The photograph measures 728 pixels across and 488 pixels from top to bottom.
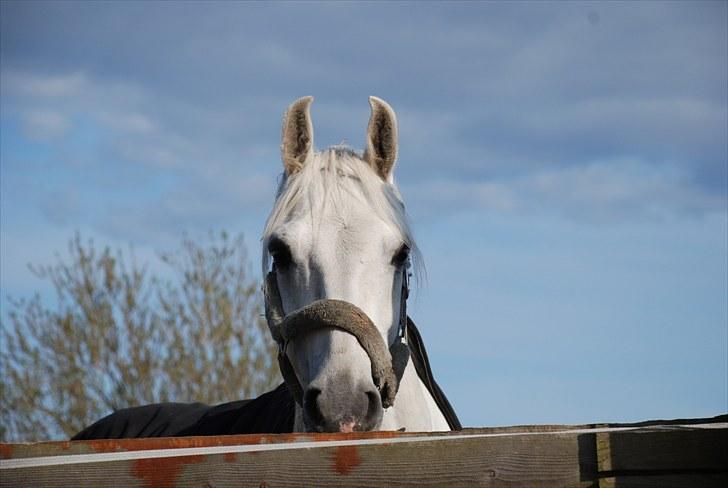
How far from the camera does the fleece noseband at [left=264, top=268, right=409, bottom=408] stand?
337cm

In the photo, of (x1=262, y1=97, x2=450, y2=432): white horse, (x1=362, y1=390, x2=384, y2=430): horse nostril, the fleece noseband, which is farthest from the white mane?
(x1=362, y1=390, x2=384, y2=430): horse nostril

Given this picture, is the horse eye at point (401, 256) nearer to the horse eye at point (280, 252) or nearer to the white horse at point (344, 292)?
the white horse at point (344, 292)

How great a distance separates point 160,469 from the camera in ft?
6.38

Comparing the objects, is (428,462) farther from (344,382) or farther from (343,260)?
(343,260)

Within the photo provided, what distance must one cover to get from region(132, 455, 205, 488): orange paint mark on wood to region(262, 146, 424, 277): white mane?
6.22 ft

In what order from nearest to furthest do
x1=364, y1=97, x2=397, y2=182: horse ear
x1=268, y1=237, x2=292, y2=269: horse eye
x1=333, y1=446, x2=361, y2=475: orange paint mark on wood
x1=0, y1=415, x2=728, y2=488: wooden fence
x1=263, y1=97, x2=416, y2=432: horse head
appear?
1. x1=0, y1=415, x2=728, y2=488: wooden fence
2. x1=333, y1=446, x2=361, y2=475: orange paint mark on wood
3. x1=263, y1=97, x2=416, y2=432: horse head
4. x1=268, y1=237, x2=292, y2=269: horse eye
5. x1=364, y1=97, x2=397, y2=182: horse ear

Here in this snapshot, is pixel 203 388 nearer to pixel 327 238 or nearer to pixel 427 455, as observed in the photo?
pixel 327 238

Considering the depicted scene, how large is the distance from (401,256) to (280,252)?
1.64 ft

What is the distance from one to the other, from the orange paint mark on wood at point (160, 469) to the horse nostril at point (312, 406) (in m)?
1.30

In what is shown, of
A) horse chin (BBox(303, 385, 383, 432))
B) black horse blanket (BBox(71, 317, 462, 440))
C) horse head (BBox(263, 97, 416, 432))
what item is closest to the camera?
horse chin (BBox(303, 385, 383, 432))

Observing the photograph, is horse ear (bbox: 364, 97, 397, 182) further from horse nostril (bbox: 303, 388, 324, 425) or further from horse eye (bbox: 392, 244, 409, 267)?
horse nostril (bbox: 303, 388, 324, 425)

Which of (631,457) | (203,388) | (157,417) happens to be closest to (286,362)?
(631,457)

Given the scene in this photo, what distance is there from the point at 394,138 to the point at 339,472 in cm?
257

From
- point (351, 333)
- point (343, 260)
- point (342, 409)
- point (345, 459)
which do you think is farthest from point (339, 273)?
point (345, 459)
